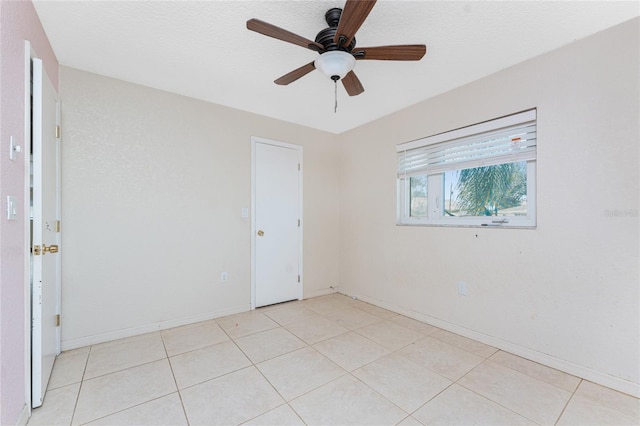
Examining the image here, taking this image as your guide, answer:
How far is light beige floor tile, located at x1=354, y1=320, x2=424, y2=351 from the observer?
2.46 metres

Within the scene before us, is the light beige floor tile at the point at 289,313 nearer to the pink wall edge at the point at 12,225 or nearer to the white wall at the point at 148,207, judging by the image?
the white wall at the point at 148,207

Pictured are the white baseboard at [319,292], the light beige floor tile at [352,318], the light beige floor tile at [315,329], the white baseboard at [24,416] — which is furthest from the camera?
the white baseboard at [319,292]

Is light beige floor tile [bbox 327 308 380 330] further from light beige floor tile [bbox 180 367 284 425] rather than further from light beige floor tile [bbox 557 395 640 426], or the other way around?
light beige floor tile [bbox 557 395 640 426]

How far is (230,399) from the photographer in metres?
1.70

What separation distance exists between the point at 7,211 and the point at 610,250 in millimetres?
3420

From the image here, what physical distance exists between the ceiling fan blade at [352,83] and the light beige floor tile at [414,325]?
7.54 ft

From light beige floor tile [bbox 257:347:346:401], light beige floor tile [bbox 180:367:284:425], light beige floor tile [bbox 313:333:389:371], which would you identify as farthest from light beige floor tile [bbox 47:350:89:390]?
light beige floor tile [bbox 313:333:389:371]

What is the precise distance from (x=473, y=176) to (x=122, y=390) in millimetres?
3249

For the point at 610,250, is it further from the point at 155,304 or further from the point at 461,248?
the point at 155,304

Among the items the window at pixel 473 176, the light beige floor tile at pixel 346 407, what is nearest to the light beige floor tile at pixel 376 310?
the window at pixel 473 176

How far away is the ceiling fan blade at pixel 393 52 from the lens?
1.66 meters

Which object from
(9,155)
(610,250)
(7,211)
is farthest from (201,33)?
(610,250)

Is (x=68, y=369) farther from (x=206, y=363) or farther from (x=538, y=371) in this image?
(x=538, y=371)

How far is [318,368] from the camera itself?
Answer: 80.7 inches
